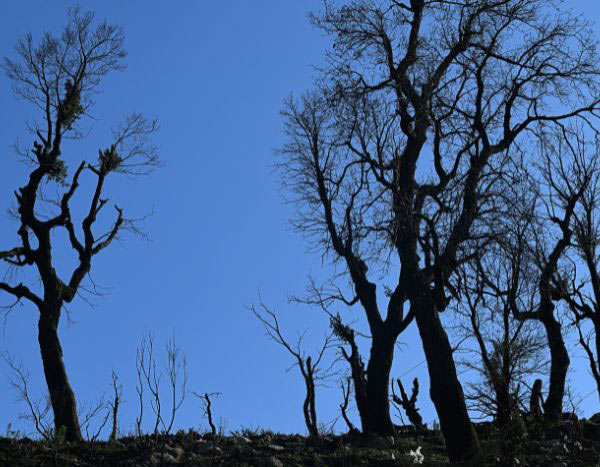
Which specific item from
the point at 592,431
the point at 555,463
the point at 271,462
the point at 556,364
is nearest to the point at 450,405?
the point at 555,463

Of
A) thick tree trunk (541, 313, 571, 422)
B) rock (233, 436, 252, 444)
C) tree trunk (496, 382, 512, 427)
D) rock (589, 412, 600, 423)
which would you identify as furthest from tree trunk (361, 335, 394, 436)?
rock (589, 412, 600, 423)

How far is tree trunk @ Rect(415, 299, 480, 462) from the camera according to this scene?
1370cm

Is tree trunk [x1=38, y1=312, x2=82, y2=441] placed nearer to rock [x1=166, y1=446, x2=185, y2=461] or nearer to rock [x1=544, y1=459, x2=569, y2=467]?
rock [x1=166, y1=446, x2=185, y2=461]

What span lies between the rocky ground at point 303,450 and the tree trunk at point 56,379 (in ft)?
5.93

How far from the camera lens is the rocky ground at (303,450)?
1320 cm

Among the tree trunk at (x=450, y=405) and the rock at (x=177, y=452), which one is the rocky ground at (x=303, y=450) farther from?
the tree trunk at (x=450, y=405)

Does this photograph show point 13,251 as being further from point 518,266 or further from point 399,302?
point 518,266

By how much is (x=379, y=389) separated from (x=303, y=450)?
10.4 ft

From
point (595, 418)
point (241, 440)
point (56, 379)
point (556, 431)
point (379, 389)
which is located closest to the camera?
point (241, 440)

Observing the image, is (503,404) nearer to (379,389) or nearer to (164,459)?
(379,389)

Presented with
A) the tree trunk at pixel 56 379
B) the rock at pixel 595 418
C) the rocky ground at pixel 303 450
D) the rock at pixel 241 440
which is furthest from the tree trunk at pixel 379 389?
the tree trunk at pixel 56 379

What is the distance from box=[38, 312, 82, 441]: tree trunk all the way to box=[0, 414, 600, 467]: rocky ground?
5.93 feet

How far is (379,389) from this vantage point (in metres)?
17.6

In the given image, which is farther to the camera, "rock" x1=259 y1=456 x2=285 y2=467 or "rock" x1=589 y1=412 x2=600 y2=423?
"rock" x1=589 y1=412 x2=600 y2=423
